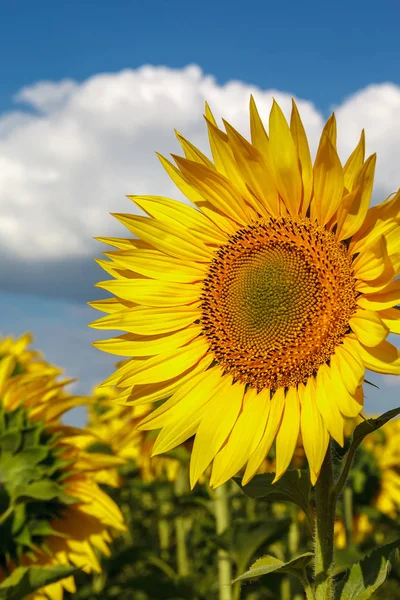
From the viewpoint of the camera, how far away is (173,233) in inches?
92.5

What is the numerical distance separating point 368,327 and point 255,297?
435 mm

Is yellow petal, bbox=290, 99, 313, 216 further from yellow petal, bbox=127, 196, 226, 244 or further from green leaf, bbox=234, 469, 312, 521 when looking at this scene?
green leaf, bbox=234, 469, 312, 521

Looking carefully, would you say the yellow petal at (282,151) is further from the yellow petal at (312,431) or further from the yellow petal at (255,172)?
the yellow petal at (312,431)

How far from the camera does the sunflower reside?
1.92 m

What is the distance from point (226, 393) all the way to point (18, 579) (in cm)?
117

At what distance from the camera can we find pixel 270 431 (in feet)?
6.71

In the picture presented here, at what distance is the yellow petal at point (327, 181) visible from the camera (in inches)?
76.6

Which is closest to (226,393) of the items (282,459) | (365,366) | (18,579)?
(282,459)

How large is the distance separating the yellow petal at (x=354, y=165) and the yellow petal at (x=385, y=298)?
0.27 m

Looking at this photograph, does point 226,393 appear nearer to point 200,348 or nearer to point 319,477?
point 200,348

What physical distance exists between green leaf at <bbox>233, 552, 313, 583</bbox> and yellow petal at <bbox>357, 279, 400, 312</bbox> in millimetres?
615

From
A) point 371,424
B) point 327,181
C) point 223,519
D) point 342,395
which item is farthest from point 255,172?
point 223,519

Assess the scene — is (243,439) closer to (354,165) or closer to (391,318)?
(391,318)

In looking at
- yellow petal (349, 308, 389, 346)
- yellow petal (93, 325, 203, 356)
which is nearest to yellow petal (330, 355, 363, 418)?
yellow petal (349, 308, 389, 346)
